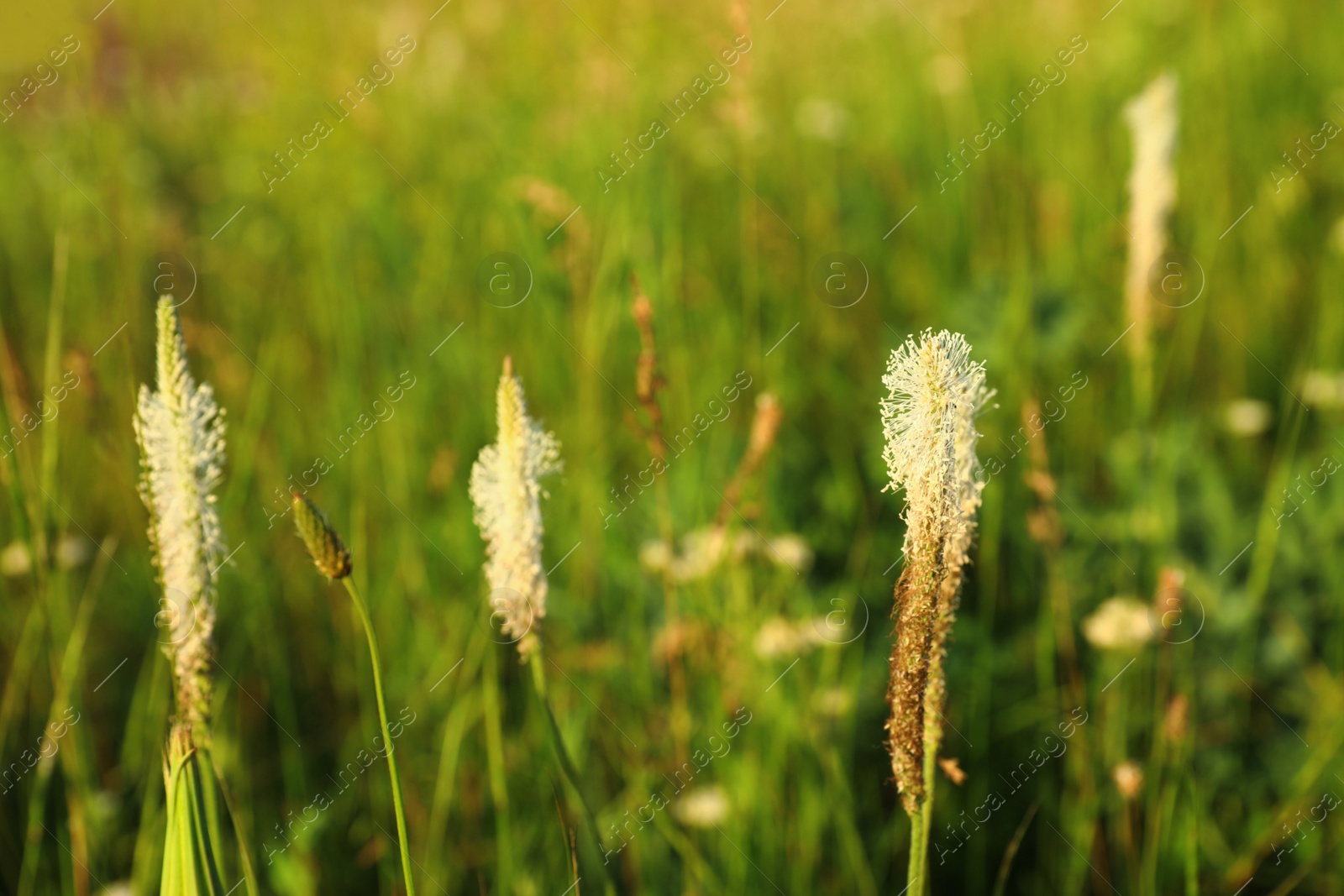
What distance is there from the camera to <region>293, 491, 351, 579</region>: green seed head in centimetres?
90

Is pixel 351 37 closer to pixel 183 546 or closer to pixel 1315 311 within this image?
pixel 1315 311

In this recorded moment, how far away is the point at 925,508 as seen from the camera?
2.86 feet

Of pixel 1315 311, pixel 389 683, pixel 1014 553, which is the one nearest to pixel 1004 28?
pixel 1315 311

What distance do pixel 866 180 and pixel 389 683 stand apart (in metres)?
2.74

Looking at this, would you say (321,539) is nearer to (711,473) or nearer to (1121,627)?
(1121,627)

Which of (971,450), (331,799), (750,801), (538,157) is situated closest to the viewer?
(971,450)

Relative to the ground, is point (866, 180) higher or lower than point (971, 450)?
higher

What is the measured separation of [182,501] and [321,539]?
0.23 metres

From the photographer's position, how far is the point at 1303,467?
101 inches

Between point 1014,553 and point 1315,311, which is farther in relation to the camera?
point 1315,311

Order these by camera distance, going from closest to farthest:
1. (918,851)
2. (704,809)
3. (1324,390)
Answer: (918,851), (704,809), (1324,390)

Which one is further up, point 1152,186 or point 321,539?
point 1152,186

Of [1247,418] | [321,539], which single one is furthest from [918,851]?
[1247,418]

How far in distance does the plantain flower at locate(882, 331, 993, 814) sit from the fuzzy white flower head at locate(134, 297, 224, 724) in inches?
26.6
